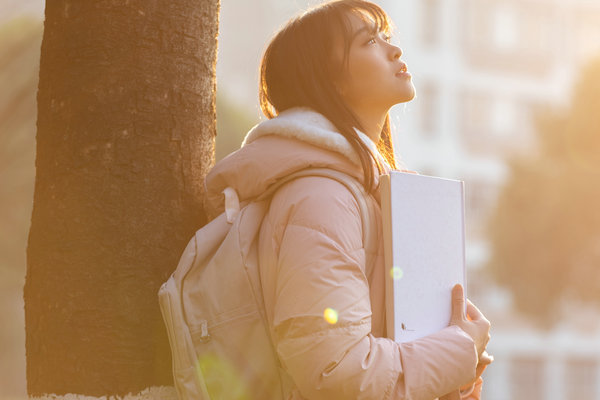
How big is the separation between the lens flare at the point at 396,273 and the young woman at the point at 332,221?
0.22 ft

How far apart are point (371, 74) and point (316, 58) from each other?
0.62 ft

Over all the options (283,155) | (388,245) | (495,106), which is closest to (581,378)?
(495,106)

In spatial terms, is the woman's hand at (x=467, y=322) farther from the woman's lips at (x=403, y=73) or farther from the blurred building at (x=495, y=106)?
the blurred building at (x=495, y=106)

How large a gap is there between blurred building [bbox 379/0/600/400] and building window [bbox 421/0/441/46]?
0.12ft

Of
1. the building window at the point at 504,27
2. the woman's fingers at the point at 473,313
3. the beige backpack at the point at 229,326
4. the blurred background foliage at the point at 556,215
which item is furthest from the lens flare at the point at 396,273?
the building window at the point at 504,27

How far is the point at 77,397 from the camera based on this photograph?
268cm

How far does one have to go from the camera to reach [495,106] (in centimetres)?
3416

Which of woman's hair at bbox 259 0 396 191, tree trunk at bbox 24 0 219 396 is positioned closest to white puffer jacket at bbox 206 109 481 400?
woman's hair at bbox 259 0 396 191

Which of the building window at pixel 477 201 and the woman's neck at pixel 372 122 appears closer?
the woman's neck at pixel 372 122

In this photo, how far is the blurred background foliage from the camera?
23.2 metres

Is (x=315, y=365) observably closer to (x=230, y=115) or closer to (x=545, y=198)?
(x=230, y=115)

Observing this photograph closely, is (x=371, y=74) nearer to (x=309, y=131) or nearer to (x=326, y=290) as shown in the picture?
(x=309, y=131)

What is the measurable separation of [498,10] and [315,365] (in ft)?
111

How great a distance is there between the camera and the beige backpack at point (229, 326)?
253cm
